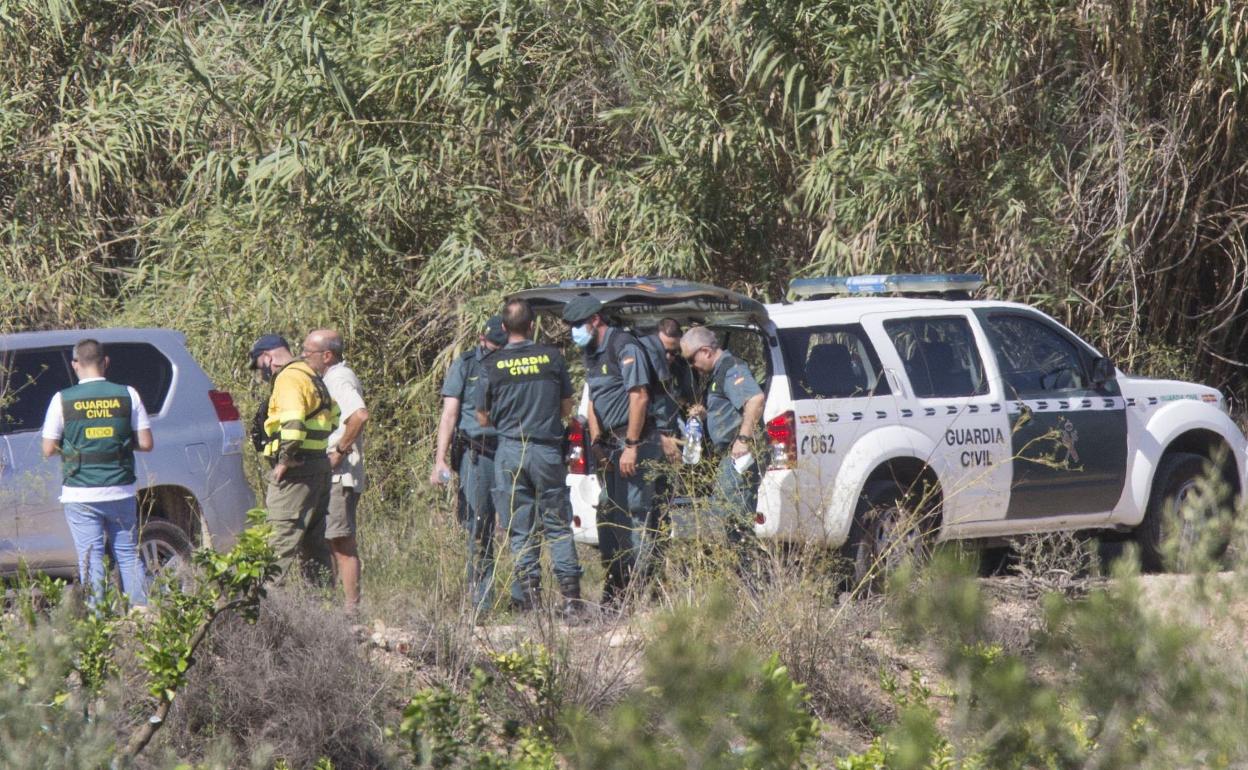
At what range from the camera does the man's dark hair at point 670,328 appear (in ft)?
26.2

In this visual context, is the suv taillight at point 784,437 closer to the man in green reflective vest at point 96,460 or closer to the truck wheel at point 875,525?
the truck wheel at point 875,525

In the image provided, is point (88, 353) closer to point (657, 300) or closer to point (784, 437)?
point (657, 300)

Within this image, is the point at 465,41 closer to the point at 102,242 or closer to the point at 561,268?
the point at 561,268

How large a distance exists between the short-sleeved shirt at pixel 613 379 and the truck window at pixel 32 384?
261 centimetres

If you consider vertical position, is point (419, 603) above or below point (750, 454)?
below

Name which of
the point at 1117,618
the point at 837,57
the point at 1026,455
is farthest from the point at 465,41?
the point at 1117,618

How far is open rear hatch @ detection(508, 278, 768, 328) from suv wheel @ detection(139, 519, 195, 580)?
2.10 metres

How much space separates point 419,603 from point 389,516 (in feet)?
11.9

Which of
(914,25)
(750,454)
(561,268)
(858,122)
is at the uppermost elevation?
(914,25)

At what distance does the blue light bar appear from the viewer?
27.4 feet

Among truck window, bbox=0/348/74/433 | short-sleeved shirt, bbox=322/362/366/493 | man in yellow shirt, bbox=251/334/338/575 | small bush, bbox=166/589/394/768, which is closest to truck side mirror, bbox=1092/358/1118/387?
short-sleeved shirt, bbox=322/362/366/493

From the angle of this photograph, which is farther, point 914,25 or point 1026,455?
point 914,25

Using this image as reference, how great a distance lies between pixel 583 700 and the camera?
540 centimetres

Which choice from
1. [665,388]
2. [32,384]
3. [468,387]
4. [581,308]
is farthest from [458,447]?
[32,384]
